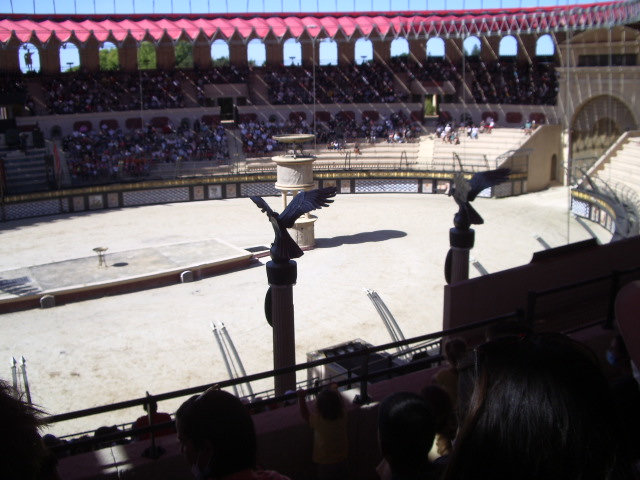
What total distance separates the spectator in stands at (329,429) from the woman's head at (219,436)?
2.64m

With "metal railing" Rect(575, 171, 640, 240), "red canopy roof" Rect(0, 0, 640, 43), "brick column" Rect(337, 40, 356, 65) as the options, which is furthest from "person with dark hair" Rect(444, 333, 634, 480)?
"brick column" Rect(337, 40, 356, 65)

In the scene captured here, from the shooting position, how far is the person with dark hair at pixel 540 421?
4.66 ft

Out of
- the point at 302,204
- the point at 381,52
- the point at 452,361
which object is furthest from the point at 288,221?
the point at 381,52

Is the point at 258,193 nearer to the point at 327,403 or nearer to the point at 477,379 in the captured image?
the point at 327,403

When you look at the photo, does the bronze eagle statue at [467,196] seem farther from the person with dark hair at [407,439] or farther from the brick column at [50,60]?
the brick column at [50,60]

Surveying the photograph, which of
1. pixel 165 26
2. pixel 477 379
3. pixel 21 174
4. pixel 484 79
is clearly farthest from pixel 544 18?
pixel 477 379

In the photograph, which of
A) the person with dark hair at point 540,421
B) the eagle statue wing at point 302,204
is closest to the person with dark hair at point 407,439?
the person with dark hair at point 540,421

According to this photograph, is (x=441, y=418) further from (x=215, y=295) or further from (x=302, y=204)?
(x=215, y=295)

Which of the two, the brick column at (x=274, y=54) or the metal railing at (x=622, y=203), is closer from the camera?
the metal railing at (x=622, y=203)

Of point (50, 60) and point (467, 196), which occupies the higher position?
point (50, 60)

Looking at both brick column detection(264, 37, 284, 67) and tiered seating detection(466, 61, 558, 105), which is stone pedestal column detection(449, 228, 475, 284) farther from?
brick column detection(264, 37, 284, 67)

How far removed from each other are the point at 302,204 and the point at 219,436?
28.8ft

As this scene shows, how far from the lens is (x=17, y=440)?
1.77 metres

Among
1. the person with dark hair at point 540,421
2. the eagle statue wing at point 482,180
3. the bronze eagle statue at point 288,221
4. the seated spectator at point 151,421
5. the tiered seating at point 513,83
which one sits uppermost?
the tiered seating at point 513,83
